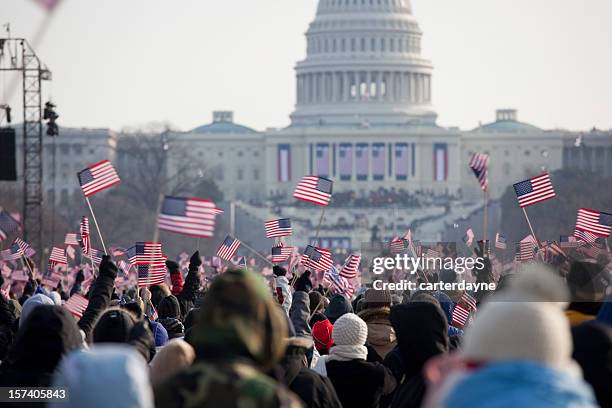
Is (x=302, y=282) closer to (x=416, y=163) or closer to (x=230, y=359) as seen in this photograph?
(x=230, y=359)

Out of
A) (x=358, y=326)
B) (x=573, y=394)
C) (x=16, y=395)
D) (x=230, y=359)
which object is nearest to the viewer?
(x=573, y=394)

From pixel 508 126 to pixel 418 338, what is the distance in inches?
6787

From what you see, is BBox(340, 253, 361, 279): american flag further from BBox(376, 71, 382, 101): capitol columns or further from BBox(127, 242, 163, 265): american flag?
BBox(376, 71, 382, 101): capitol columns

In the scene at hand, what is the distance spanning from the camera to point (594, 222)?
28.6m

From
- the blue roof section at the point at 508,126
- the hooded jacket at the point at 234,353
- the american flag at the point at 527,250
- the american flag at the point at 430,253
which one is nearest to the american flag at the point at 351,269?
the american flag at the point at 527,250

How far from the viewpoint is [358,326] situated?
11.5m

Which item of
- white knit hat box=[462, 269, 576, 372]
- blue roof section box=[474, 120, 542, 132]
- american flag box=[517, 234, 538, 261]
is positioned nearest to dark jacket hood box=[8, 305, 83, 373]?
white knit hat box=[462, 269, 576, 372]

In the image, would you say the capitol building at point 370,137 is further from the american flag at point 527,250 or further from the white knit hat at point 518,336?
the white knit hat at point 518,336

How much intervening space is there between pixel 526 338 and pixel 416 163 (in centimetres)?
16412

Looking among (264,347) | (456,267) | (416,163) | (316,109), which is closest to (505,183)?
(416,163)

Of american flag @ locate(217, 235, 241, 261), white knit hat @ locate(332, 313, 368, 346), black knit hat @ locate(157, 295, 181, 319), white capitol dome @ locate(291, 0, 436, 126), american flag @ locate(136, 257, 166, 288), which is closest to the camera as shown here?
white knit hat @ locate(332, 313, 368, 346)

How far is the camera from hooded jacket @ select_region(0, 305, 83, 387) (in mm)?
8172

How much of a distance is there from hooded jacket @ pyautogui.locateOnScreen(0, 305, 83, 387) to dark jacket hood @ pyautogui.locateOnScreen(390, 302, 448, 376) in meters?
2.03

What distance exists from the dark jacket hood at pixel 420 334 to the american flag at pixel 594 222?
61.3ft
